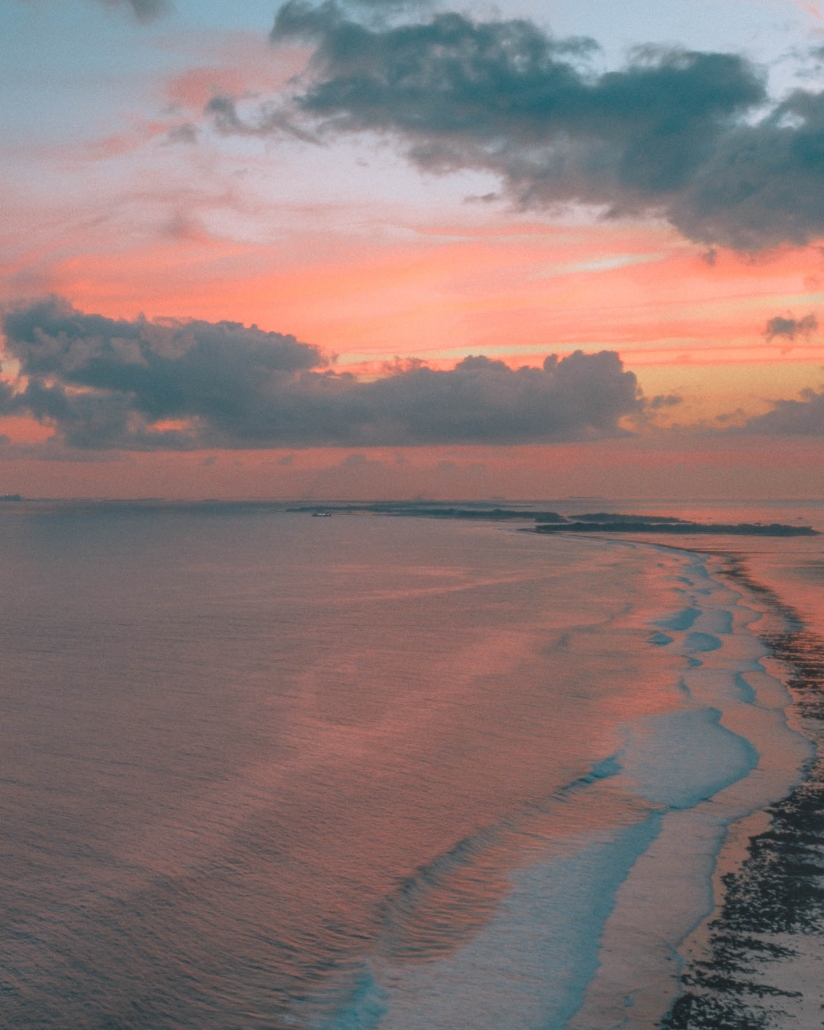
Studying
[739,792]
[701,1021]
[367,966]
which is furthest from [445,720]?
[701,1021]

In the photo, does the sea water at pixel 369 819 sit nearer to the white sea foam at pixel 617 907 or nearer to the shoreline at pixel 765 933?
the white sea foam at pixel 617 907

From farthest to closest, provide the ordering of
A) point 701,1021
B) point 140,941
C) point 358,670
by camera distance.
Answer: point 358,670 < point 140,941 < point 701,1021

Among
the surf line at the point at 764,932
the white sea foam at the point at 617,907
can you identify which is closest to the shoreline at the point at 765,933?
the surf line at the point at 764,932

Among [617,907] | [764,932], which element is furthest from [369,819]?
[764,932]

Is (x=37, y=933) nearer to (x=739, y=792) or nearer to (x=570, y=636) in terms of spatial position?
(x=739, y=792)

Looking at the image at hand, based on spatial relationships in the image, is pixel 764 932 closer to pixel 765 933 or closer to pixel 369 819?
pixel 765 933

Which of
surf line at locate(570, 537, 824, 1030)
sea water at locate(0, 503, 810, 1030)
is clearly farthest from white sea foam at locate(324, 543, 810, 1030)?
surf line at locate(570, 537, 824, 1030)
